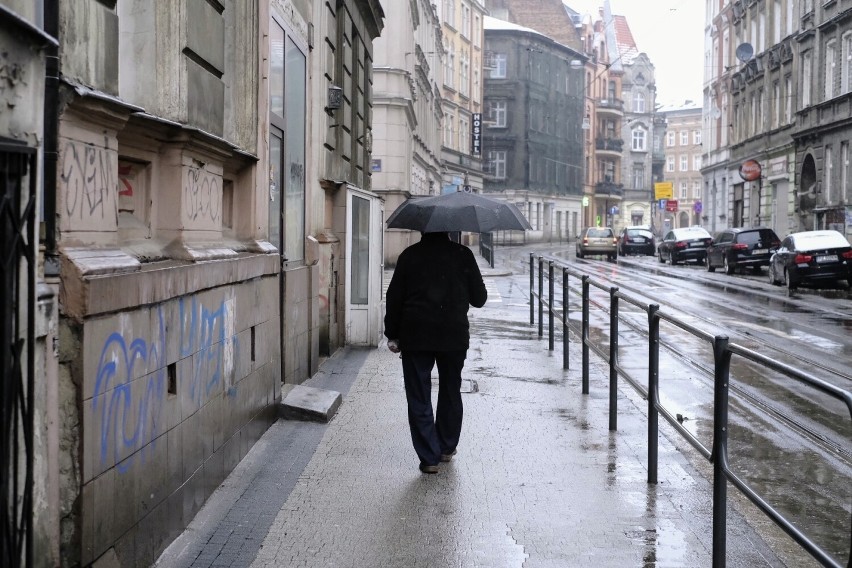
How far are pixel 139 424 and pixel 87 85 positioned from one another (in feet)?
4.85

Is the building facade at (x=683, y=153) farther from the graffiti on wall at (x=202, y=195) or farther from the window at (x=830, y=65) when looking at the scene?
the graffiti on wall at (x=202, y=195)

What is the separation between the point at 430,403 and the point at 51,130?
3.71m

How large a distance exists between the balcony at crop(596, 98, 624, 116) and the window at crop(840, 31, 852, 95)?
207 ft

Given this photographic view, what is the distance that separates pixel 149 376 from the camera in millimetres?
5098

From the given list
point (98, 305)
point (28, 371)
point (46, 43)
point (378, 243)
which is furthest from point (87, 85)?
point (378, 243)

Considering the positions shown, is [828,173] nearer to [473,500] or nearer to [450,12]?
[450,12]

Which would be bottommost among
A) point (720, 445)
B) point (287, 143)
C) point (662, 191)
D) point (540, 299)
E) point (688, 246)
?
point (720, 445)

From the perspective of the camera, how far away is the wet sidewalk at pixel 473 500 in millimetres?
5473

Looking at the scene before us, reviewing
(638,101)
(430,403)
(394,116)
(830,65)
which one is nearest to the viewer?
(430,403)

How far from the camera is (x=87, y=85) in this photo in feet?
14.9

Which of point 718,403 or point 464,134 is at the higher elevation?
point 464,134

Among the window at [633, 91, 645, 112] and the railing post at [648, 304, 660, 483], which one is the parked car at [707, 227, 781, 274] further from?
the window at [633, 91, 645, 112]

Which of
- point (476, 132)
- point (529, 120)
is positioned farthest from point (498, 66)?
point (476, 132)

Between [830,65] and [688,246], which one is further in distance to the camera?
[688,246]
